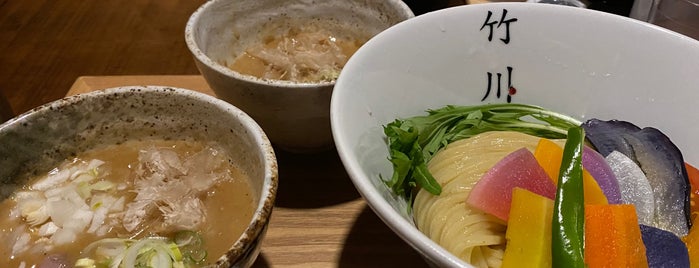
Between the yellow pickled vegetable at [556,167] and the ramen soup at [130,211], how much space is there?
48cm

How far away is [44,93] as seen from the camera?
2.04m

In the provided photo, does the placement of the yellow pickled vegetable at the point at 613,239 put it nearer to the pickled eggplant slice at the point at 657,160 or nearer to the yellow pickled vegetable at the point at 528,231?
the yellow pickled vegetable at the point at 528,231

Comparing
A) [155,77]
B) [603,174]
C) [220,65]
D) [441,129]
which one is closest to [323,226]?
[441,129]

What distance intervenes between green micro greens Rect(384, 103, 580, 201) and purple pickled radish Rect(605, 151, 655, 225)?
0.13 m

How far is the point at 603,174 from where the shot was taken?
90 centimetres

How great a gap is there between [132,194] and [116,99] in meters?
0.18

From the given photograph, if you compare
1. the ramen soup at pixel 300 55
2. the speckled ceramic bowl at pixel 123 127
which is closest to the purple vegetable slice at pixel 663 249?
the speckled ceramic bowl at pixel 123 127

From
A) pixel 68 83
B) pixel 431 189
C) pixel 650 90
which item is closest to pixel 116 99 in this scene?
pixel 431 189

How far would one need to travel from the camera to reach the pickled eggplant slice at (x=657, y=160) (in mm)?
900

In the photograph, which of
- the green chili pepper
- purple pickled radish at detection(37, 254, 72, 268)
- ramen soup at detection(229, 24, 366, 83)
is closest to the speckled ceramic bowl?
purple pickled radish at detection(37, 254, 72, 268)

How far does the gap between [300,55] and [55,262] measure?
0.73 m

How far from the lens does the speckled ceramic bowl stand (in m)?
0.93

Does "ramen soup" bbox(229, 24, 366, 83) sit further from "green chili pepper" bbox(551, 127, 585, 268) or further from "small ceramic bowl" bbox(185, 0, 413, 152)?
"green chili pepper" bbox(551, 127, 585, 268)

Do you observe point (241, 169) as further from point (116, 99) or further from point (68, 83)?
point (68, 83)
